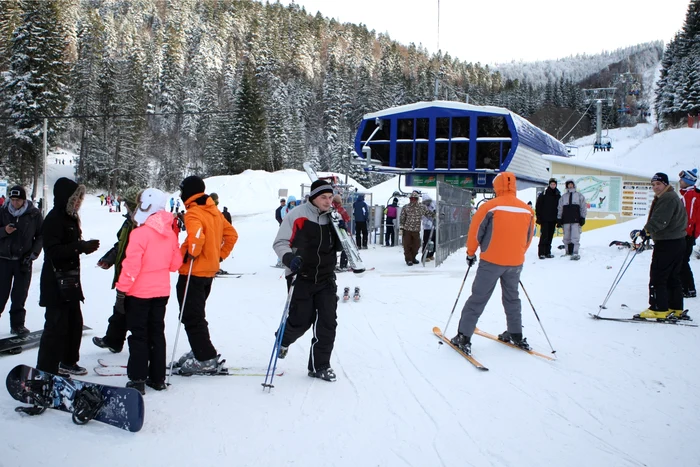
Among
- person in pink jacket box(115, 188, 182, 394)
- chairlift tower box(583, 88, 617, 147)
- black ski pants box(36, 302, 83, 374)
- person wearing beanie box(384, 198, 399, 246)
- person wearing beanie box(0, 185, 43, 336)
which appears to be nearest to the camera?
person in pink jacket box(115, 188, 182, 394)

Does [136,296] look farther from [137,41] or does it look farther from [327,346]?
[137,41]

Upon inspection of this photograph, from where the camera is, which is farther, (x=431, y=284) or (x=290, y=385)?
(x=431, y=284)

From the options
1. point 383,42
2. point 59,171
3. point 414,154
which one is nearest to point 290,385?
point 414,154

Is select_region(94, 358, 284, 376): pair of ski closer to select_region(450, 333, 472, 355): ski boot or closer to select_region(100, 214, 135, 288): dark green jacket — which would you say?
select_region(100, 214, 135, 288): dark green jacket

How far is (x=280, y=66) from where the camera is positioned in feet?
269

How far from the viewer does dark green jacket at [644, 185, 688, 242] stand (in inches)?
226

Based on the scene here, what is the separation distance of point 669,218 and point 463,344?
10.5 ft

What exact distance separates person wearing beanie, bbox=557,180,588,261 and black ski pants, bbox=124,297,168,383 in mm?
9626

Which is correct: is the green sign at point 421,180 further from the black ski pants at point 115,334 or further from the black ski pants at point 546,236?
the black ski pants at point 115,334

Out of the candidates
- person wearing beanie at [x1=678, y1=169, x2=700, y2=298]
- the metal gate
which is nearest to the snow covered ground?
person wearing beanie at [x1=678, y1=169, x2=700, y2=298]

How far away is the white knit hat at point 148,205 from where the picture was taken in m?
3.61

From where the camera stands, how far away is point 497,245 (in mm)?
4758

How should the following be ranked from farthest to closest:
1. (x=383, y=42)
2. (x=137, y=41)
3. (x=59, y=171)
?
(x=383, y=42) → (x=137, y=41) → (x=59, y=171)

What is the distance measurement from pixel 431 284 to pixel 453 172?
947cm
